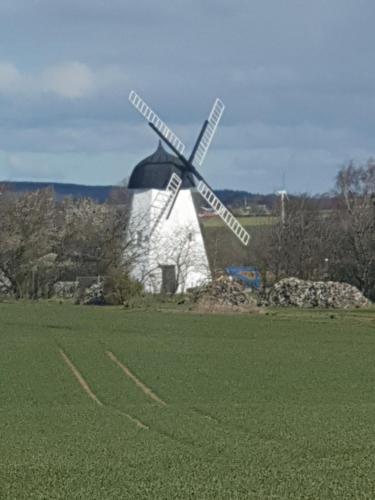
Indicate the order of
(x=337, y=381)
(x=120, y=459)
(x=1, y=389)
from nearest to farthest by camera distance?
(x=120, y=459) → (x=1, y=389) → (x=337, y=381)

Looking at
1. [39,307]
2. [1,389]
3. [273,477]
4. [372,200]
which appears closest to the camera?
[273,477]

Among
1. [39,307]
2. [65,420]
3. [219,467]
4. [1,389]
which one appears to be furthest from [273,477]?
[39,307]

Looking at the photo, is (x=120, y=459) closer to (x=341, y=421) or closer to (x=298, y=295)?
(x=341, y=421)

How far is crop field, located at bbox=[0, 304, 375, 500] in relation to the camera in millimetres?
11672

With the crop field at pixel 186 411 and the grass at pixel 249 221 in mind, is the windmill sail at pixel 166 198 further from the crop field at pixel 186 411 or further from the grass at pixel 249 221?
the crop field at pixel 186 411

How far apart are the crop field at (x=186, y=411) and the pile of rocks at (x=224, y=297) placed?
32.3 ft

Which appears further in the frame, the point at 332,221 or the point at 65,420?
the point at 332,221

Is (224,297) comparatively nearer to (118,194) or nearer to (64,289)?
(64,289)

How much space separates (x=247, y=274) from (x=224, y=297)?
16.3 metres

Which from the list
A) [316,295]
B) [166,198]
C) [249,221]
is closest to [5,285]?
[166,198]

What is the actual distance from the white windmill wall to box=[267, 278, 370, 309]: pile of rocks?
7.62 metres

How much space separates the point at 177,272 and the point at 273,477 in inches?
2004

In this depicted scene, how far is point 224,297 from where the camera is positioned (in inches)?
2016

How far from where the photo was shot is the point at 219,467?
12.4m
